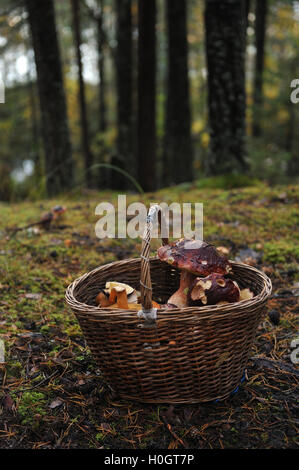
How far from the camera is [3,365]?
2195mm

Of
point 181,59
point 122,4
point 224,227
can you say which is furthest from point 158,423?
point 122,4

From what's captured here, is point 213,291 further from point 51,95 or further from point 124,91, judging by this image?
point 124,91

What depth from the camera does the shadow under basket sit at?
175 cm

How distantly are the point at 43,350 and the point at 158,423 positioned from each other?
871mm

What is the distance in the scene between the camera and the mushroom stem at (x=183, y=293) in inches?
85.2

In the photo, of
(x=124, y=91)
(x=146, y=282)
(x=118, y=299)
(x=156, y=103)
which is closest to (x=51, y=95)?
(x=124, y=91)

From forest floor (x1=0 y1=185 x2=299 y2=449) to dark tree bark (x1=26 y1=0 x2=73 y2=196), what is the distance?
10.0ft

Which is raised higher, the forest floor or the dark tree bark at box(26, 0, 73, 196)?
the dark tree bark at box(26, 0, 73, 196)

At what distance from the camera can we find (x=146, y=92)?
279 inches

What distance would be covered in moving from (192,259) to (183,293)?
0.24 meters

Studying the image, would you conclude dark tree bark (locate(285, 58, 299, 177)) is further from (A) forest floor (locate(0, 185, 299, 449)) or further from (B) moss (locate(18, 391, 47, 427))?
(B) moss (locate(18, 391, 47, 427))

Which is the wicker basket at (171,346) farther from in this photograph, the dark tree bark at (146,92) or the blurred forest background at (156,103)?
the dark tree bark at (146,92)

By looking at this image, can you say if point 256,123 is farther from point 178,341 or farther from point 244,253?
point 178,341

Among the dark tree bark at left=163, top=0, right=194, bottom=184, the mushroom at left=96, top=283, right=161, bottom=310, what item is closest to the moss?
the mushroom at left=96, top=283, right=161, bottom=310
